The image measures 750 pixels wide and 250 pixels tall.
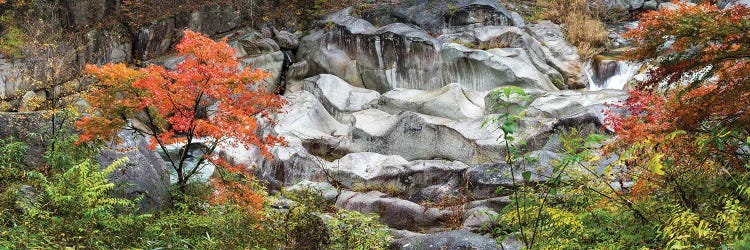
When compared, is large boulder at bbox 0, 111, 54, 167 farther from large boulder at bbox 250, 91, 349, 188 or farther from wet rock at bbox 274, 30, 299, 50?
wet rock at bbox 274, 30, 299, 50

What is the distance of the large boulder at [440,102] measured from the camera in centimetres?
1716

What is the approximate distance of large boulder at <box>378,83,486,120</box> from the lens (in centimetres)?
1716

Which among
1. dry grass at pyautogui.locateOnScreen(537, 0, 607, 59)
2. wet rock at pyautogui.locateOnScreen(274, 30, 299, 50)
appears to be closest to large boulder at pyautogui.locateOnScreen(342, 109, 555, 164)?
wet rock at pyautogui.locateOnScreen(274, 30, 299, 50)

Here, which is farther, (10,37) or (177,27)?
(177,27)

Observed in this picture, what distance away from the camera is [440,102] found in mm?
17453

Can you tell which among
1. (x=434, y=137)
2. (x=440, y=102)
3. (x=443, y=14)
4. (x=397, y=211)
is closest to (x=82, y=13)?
(x=443, y=14)

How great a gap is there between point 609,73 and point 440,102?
7.65 metres

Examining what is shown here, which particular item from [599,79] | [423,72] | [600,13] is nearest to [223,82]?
[423,72]

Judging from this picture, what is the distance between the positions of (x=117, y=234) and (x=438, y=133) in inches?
453

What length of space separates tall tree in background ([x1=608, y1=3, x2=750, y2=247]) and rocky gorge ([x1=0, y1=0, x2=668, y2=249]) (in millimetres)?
4221

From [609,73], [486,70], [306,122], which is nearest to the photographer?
[306,122]

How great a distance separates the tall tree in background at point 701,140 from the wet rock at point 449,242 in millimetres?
4043

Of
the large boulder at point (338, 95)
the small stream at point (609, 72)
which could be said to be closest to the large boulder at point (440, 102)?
the large boulder at point (338, 95)

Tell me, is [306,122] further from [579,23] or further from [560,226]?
[579,23]
